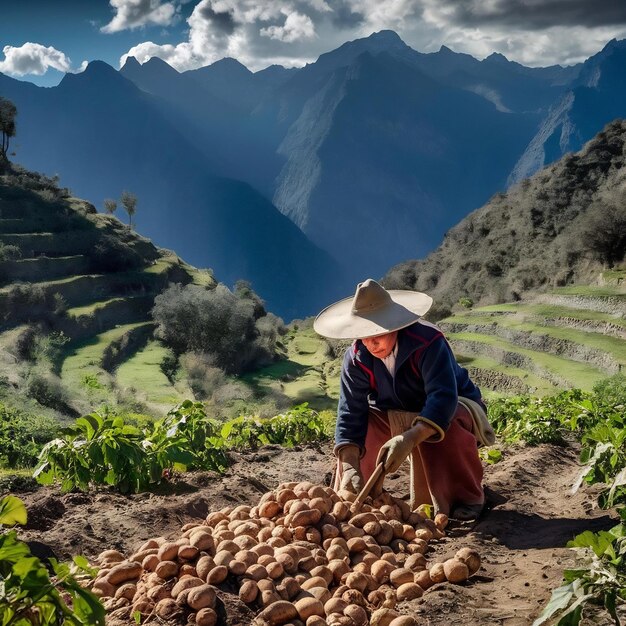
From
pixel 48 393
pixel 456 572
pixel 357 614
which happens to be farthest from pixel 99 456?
pixel 48 393

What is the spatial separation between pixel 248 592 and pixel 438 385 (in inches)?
71.5

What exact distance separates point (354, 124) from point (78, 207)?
128244 mm

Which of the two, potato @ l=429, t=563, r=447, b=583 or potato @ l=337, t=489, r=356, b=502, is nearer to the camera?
potato @ l=429, t=563, r=447, b=583

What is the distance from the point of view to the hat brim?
4.13 meters

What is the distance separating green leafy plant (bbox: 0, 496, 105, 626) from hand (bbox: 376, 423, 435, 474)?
2219 mm

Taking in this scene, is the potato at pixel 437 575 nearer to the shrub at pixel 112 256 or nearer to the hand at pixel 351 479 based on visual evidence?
the hand at pixel 351 479

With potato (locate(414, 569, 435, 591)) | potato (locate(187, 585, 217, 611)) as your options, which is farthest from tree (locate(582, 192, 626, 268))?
potato (locate(187, 585, 217, 611))

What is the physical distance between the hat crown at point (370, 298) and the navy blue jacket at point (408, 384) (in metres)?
0.23

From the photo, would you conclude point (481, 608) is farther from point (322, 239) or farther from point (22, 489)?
point (322, 239)

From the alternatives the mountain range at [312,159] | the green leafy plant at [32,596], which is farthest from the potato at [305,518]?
the mountain range at [312,159]

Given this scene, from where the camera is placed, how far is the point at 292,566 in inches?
124

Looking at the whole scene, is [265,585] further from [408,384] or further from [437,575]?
[408,384]

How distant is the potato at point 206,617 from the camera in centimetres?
263

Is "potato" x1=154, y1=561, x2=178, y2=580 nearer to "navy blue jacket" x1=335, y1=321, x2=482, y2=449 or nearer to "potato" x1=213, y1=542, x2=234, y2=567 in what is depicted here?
"potato" x1=213, y1=542, x2=234, y2=567
